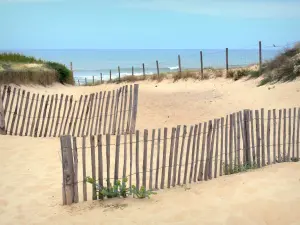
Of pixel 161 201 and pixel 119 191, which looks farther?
pixel 119 191

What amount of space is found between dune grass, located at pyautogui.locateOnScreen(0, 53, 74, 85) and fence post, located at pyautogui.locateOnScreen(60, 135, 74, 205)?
10.7 m

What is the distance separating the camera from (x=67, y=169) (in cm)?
433

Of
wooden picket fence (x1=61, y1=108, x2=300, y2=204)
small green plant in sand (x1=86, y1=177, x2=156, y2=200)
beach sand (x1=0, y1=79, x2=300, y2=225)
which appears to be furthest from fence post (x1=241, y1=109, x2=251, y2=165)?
small green plant in sand (x1=86, y1=177, x2=156, y2=200)

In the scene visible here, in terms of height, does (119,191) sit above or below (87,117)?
A: below

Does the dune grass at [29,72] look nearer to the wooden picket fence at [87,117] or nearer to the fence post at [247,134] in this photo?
the wooden picket fence at [87,117]

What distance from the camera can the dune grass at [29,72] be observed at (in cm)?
1441

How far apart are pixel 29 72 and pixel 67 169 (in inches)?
475

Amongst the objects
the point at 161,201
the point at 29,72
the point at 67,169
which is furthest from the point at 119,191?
the point at 29,72

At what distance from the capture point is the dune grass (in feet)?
47.3

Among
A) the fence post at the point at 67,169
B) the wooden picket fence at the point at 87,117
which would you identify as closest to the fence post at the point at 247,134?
the fence post at the point at 67,169

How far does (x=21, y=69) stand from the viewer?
15.3 meters

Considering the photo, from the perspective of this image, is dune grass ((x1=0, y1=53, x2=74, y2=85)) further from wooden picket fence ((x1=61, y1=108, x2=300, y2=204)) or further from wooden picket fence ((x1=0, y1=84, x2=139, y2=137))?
wooden picket fence ((x1=61, y1=108, x2=300, y2=204))

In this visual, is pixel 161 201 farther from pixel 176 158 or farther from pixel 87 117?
pixel 87 117

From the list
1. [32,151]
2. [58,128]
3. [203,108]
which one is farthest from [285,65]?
[32,151]
